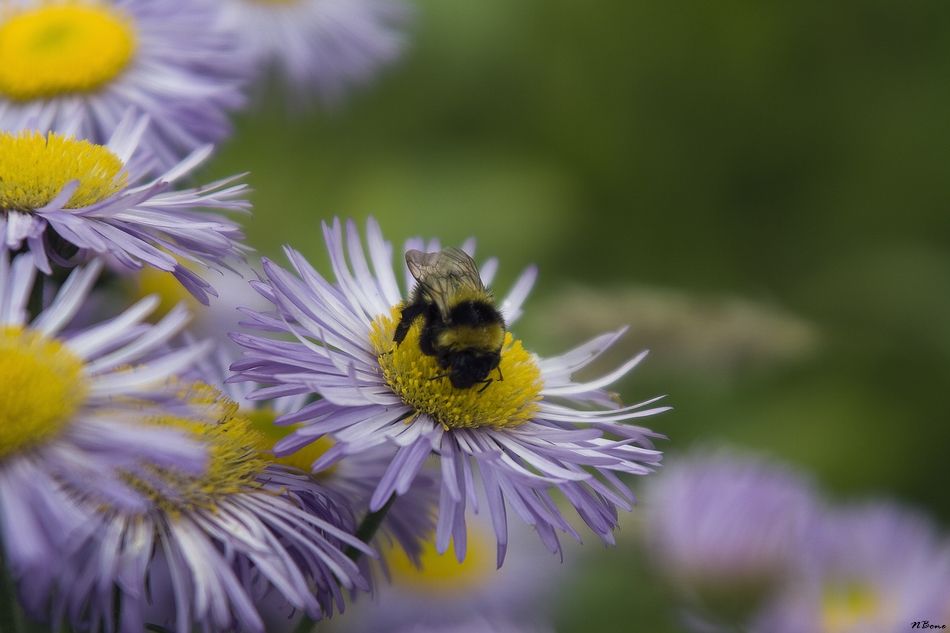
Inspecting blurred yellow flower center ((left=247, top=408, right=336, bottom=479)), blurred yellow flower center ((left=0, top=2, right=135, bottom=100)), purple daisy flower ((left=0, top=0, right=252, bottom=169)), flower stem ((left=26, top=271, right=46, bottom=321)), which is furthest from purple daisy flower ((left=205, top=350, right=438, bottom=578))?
blurred yellow flower center ((left=0, top=2, right=135, bottom=100))

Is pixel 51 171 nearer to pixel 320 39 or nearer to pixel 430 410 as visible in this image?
pixel 430 410

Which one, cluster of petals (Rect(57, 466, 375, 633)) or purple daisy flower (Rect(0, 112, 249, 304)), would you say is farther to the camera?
purple daisy flower (Rect(0, 112, 249, 304))

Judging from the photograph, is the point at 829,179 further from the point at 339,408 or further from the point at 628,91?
the point at 339,408

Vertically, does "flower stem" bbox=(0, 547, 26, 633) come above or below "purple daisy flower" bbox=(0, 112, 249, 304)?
below

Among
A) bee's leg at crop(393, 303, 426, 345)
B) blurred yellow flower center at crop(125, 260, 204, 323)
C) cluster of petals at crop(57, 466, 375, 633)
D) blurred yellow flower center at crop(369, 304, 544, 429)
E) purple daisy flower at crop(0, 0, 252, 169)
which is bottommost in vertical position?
cluster of petals at crop(57, 466, 375, 633)

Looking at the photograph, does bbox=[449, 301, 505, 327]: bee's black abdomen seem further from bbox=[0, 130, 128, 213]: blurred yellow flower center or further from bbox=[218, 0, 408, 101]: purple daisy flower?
bbox=[218, 0, 408, 101]: purple daisy flower

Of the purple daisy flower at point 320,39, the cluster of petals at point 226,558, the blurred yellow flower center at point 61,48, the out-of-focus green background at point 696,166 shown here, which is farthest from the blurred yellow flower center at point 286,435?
the out-of-focus green background at point 696,166

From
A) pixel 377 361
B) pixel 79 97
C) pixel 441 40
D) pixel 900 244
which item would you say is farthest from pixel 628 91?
pixel 377 361
